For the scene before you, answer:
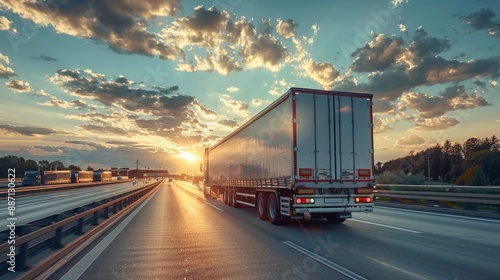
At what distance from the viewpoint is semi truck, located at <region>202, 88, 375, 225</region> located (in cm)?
1155

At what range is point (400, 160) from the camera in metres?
156

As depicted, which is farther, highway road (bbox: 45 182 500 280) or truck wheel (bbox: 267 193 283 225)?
truck wheel (bbox: 267 193 283 225)

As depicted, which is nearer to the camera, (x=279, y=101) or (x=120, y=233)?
(x=120, y=233)

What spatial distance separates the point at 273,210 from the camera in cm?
1297

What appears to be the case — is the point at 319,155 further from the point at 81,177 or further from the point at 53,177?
the point at 81,177

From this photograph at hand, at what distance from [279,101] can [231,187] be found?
9.68 metres

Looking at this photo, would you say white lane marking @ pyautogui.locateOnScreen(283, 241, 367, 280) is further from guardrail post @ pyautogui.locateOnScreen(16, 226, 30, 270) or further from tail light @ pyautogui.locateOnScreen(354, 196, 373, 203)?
guardrail post @ pyautogui.locateOnScreen(16, 226, 30, 270)

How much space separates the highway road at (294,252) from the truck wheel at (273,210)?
327 millimetres

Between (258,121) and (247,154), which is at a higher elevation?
(258,121)

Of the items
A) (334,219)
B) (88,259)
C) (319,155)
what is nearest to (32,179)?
(334,219)

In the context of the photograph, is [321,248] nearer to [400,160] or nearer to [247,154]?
[247,154]

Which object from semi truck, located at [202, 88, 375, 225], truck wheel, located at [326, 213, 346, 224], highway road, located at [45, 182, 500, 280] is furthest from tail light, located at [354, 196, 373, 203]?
truck wheel, located at [326, 213, 346, 224]

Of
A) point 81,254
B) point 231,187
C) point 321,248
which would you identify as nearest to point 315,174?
point 321,248

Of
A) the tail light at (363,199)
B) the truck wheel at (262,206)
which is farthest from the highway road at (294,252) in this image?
the truck wheel at (262,206)
